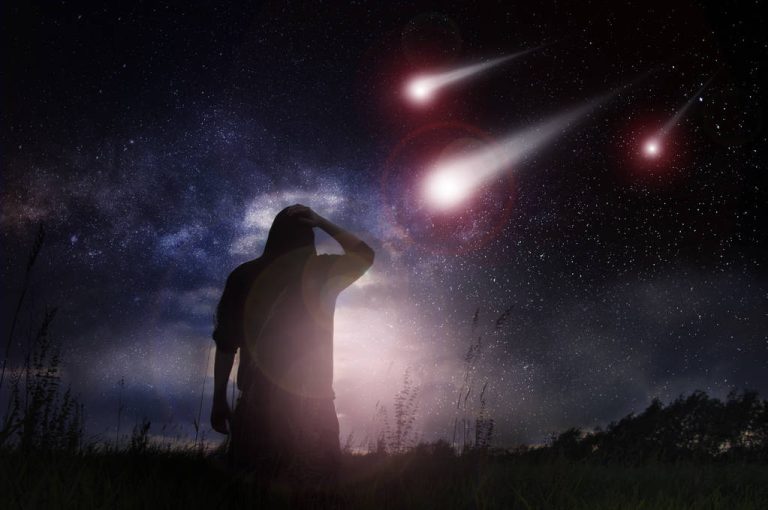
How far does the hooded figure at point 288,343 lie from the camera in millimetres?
3770

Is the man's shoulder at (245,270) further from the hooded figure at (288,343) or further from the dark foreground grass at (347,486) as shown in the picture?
the dark foreground grass at (347,486)

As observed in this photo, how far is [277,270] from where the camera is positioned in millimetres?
4207

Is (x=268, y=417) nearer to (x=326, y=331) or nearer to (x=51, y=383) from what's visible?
(x=326, y=331)

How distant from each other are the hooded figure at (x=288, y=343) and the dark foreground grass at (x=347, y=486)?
317 millimetres

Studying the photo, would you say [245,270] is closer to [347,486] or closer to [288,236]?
[288,236]

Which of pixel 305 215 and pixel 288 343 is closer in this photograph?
pixel 288 343

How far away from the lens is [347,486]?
3.75m

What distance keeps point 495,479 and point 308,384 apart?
202 centimetres

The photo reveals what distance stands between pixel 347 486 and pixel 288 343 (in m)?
1.19

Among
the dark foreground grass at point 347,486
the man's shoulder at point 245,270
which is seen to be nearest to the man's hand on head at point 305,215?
the man's shoulder at point 245,270

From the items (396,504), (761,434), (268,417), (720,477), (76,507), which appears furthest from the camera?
(761,434)

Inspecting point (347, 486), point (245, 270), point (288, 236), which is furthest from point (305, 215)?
point (347, 486)

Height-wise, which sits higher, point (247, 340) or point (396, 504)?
point (247, 340)

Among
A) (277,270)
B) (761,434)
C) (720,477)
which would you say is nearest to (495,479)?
(277,270)
